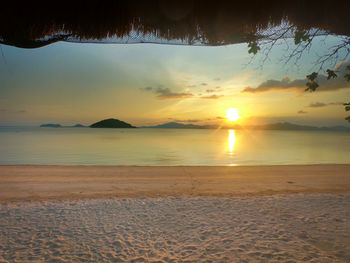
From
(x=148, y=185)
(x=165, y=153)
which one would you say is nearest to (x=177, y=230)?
(x=148, y=185)

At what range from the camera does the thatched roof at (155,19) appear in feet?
6.15

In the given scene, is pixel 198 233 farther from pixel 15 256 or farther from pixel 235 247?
pixel 15 256

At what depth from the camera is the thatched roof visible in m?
1.87

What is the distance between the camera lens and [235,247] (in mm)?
2717

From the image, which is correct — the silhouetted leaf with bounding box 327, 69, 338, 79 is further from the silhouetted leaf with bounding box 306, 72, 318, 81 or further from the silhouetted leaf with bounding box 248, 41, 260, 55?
the silhouetted leaf with bounding box 248, 41, 260, 55

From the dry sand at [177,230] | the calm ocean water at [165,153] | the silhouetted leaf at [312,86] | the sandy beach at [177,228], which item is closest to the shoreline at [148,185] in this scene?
the sandy beach at [177,228]

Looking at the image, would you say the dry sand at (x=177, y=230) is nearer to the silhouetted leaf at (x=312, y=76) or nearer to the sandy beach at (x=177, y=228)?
the sandy beach at (x=177, y=228)

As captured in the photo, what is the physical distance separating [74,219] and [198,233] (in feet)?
5.50

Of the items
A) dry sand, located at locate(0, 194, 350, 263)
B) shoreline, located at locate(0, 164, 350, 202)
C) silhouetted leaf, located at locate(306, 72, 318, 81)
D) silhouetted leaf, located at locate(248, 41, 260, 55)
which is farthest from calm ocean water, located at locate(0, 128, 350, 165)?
silhouetted leaf, located at locate(248, 41, 260, 55)

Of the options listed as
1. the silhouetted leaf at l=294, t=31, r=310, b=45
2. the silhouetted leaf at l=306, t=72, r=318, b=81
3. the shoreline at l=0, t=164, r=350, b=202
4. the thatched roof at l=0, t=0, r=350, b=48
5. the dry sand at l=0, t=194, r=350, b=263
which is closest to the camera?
the thatched roof at l=0, t=0, r=350, b=48

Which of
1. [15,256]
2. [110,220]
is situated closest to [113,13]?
[15,256]

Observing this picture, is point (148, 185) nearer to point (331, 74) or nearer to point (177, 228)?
point (177, 228)

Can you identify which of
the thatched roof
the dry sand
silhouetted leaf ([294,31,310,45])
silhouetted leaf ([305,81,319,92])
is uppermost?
silhouetted leaf ([294,31,310,45])

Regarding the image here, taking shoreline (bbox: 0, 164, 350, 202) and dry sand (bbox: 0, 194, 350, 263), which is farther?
shoreline (bbox: 0, 164, 350, 202)
